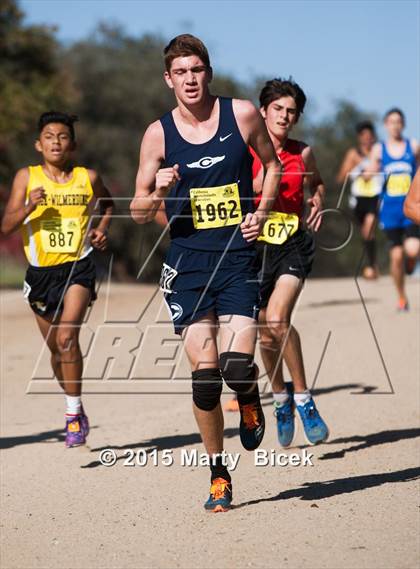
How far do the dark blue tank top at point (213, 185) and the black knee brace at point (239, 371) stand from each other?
1.86 feet

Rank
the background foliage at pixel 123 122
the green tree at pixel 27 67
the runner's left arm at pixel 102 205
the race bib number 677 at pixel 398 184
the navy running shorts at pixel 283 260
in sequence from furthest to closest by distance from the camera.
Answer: the background foliage at pixel 123 122 → the green tree at pixel 27 67 → the race bib number 677 at pixel 398 184 → the runner's left arm at pixel 102 205 → the navy running shorts at pixel 283 260

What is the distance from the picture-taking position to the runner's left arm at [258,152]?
6.18 metres

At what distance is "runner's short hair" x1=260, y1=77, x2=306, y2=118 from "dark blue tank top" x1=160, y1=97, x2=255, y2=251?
6.46 feet

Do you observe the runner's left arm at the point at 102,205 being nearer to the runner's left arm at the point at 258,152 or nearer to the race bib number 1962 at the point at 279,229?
the race bib number 1962 at the point at 279,229

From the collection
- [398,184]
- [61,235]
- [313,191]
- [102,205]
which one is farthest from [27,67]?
[313,191]

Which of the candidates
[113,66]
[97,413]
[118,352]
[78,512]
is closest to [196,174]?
[78,512]

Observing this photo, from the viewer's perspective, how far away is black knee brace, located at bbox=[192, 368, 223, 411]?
20.0ft

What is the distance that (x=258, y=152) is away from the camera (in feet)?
21.0

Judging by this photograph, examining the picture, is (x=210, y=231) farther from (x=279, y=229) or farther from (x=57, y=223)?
(x=57, y=223)

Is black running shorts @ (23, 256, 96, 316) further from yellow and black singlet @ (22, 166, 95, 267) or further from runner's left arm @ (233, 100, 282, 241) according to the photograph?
runner's left arm @ (233, 100, 282, 241)

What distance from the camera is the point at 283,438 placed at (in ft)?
26.2

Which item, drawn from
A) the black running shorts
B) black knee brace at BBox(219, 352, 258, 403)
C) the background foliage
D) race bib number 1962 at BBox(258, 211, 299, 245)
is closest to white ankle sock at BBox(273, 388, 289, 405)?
race bib number 1962 at BBox(258, 211, 299, 245)

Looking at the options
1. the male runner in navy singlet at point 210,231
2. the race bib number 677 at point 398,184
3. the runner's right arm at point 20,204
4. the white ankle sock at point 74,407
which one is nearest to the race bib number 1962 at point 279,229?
the runner's right arm at point 20,204

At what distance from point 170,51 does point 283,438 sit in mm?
2942
